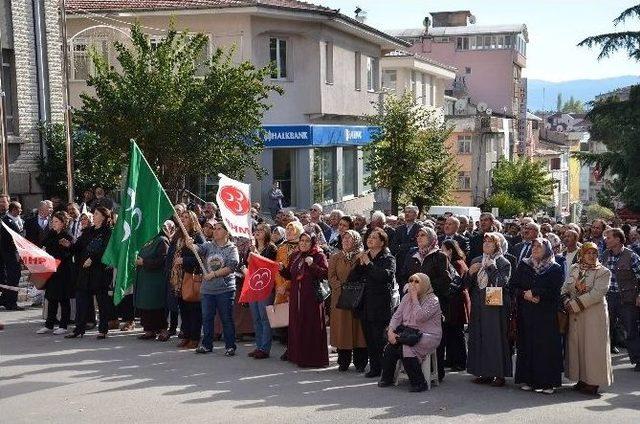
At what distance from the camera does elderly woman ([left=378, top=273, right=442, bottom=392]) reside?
10773 mm

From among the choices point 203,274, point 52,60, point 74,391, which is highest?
point 52,60

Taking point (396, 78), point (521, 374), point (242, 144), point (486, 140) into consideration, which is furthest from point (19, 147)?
point (486, 140)

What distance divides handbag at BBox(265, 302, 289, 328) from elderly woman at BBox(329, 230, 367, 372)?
0.86 m

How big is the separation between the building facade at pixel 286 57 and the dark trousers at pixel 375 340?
16.6 meters

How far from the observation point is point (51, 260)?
1395 centimetres

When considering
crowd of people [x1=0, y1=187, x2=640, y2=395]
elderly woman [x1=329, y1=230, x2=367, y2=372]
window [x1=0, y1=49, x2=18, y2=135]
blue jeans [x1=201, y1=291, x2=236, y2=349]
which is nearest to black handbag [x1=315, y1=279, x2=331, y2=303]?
crowd of people [x1=0, y1=187, x2=640, y2=395]

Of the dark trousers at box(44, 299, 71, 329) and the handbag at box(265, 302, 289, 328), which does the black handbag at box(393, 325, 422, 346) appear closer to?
the handbag at box(265, 302, 289, 328)

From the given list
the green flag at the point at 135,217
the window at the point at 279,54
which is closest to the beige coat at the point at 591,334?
the green flag at the point at 135,217

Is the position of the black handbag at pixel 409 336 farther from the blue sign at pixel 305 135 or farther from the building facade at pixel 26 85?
the blue sign at pixel 305 135

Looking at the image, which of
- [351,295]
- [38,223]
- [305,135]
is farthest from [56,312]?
[305,135]

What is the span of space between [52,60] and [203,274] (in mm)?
13113

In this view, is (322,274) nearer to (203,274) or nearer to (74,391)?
(203,274)

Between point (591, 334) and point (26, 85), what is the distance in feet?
54.1

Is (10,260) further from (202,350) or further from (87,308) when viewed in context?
(202,350)
